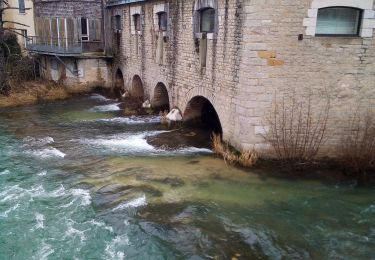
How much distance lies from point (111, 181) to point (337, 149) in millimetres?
5722

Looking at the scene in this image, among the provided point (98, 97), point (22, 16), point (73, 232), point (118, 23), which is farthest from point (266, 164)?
point (22, 16)

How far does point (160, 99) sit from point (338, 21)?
8511 millimetres

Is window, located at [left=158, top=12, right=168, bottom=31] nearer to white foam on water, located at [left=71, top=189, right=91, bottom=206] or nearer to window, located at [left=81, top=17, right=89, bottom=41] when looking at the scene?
window, located at [left=81, top=17, right=89, bottom=41]

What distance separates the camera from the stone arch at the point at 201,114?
42.1 ft

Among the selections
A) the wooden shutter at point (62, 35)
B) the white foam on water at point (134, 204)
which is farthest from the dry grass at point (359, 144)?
the wooden shutter at point (62, 35)

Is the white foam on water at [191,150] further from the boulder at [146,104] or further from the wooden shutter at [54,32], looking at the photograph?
the wooden shutter at [54,32]

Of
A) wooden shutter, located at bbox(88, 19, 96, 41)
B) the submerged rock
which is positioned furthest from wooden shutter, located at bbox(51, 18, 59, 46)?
the submerged rock

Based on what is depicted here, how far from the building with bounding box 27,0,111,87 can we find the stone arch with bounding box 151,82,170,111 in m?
5.94

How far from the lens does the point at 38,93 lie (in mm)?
19062

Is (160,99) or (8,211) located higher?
(160,99)

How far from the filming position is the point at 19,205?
7887mm

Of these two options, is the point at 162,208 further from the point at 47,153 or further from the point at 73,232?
the point at 47,153

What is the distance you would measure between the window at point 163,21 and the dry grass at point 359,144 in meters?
7.38

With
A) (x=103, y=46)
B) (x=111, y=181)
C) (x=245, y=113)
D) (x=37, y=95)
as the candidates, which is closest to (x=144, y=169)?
(x=111, y=181)
